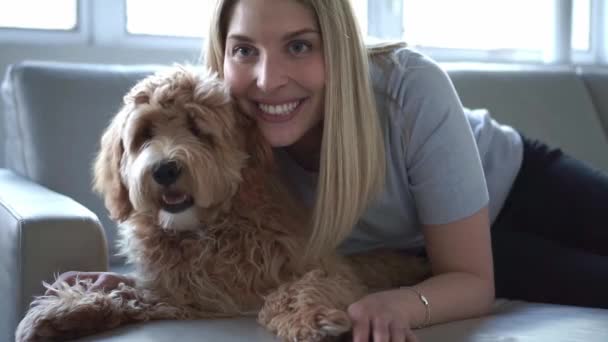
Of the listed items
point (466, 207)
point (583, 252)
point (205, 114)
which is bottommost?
point (583, 252)

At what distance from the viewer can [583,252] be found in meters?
2.08

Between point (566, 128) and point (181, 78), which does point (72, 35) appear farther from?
point (566, 128)

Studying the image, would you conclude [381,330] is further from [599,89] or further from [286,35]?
[599,89]

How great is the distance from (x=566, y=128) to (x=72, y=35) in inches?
80.2

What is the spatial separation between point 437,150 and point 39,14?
1998 millimetres

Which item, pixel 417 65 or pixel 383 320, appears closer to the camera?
pixel 383 320

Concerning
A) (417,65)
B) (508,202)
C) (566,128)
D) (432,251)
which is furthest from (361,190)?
(566,128)

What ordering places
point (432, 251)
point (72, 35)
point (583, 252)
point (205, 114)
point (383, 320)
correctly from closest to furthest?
point (383, 320)
point (205, 114)
point (432, 251)
point (583, 252)
point (72, 35)

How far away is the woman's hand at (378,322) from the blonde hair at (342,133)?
0.27 meters

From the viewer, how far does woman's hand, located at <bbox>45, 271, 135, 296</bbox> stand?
64.8 inches

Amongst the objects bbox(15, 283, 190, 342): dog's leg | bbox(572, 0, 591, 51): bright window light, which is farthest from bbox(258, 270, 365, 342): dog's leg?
bbox(572, 0, 591, 51): bright window light

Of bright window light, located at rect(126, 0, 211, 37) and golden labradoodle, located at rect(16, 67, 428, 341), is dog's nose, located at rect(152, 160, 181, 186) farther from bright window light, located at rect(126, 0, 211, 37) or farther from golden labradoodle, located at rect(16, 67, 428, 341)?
bright window light, located at rect(126, 0, 211, 37)

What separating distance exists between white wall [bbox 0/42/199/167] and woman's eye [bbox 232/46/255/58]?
1366mm

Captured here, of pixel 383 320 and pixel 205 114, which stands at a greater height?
pixel 205 114
